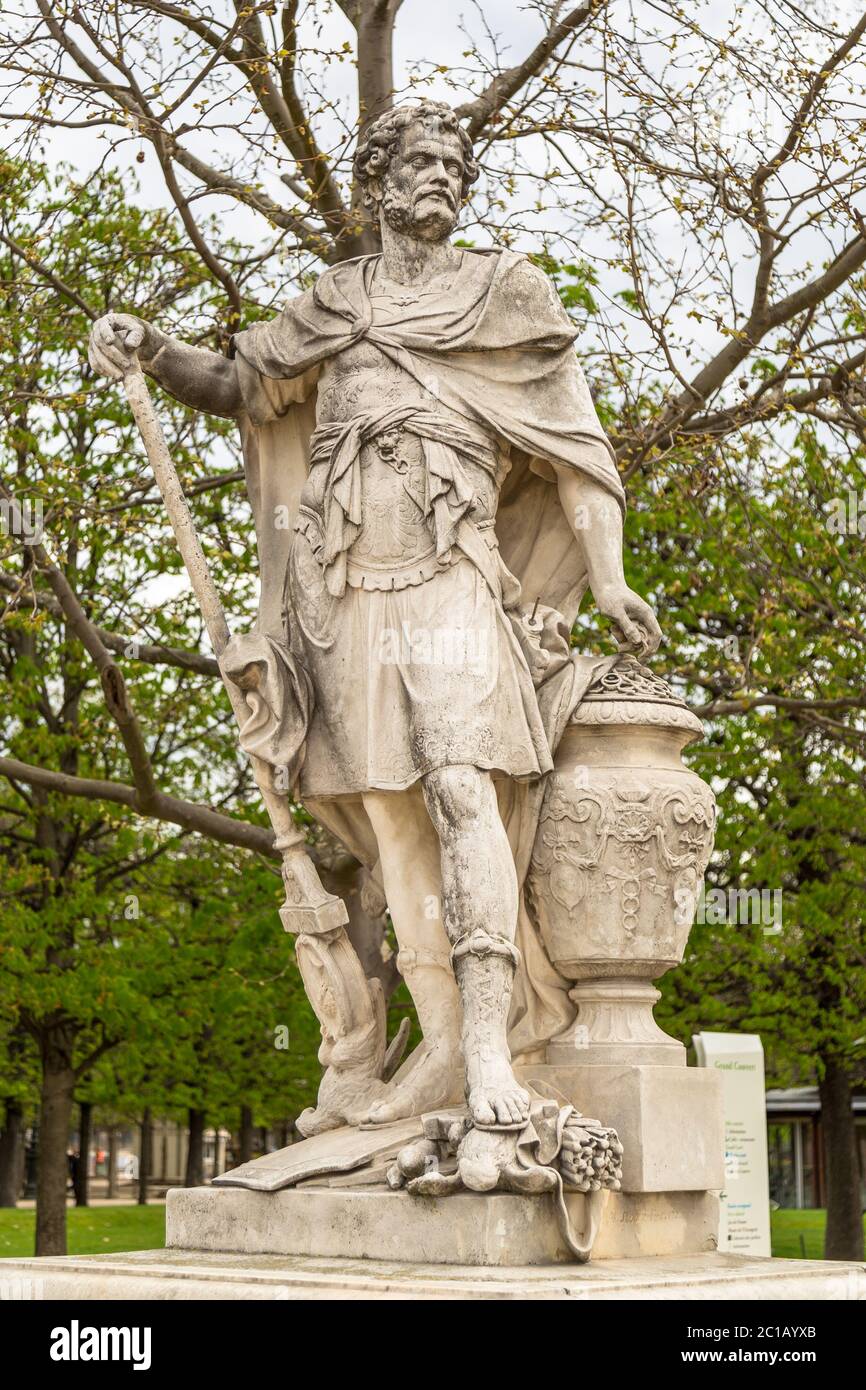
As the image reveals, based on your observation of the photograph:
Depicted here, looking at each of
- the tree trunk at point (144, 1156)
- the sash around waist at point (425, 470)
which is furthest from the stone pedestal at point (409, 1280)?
the tree trunk at point (144, 1156)

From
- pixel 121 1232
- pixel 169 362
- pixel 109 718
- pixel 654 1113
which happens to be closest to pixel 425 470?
pixel 169 362

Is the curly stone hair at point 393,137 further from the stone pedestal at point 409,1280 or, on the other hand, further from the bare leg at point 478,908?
the stone pedestal at point 409,1280

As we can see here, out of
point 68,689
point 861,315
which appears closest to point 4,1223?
point 68,689

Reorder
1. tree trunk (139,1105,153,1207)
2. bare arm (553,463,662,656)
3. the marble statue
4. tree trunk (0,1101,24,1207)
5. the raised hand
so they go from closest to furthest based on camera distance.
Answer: the marble statue
bare arm (553,463,662,656)
the raised hand
tree trunk (0,1101,24,1207)
tree trunk (139,1105,153,1207)

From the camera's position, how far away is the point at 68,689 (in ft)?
56.7

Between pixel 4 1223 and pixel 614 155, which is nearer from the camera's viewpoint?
pixel 614 155

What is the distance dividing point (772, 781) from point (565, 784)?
450 inches

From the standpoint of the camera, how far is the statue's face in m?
5.96

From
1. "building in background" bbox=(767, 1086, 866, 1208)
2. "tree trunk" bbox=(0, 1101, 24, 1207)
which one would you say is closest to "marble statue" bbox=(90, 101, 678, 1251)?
"tree trunk" bbox=(0, 1101, 24, 1207)

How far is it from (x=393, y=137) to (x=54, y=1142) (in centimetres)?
1255

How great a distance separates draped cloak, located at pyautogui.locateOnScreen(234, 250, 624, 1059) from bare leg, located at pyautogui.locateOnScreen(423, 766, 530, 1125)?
0.87ft

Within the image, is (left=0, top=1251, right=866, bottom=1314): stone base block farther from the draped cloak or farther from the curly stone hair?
the curly stone hair

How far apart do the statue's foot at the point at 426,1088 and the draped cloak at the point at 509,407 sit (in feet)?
Result: 0.66
